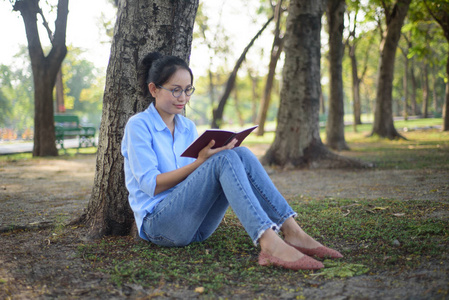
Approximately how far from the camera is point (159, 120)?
10.6ft

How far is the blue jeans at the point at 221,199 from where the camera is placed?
9.27 ft

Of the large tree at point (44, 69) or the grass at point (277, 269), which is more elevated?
the large tree at point (44, 69)

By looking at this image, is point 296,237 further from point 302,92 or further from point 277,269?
point 302,92

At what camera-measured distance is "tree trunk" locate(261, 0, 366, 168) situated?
28.9 feet

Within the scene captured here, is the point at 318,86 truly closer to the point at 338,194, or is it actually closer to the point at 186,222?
the point at 338,194

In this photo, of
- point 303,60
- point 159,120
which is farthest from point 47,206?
point 303,60

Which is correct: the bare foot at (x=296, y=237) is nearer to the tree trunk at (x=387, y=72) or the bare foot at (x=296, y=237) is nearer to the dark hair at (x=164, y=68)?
the dark hair at (x=164, y=68)

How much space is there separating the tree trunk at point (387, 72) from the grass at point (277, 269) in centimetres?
1152

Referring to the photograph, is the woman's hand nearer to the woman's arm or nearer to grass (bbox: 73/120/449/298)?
the woman's arm

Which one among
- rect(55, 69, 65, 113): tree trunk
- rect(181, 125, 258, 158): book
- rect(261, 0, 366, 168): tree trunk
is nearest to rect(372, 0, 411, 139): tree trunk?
rect(261, 0, 366, 168): tree trunk

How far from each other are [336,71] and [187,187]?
10.7 meters

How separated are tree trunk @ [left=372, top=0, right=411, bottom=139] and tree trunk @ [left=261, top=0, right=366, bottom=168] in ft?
22.7

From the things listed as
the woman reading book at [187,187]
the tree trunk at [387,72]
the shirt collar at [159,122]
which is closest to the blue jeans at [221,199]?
the woman reading book at [187,187]

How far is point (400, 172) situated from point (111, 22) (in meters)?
17.7
